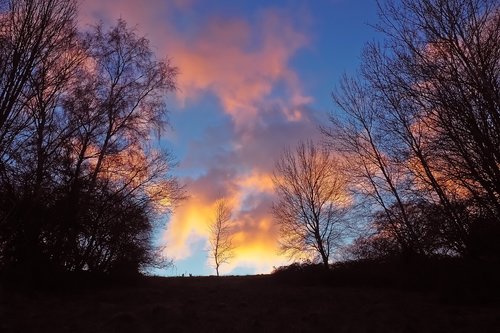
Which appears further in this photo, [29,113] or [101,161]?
[101,161]

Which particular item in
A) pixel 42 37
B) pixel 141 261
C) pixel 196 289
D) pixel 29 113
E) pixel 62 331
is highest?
pixel 42 37

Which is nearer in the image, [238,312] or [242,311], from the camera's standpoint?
[238,312]

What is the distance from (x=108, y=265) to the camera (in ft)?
67.2

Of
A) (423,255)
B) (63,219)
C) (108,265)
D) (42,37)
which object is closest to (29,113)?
(42,37)

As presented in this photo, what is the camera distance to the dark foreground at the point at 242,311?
40.2 ft

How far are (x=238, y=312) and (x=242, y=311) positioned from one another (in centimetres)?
23

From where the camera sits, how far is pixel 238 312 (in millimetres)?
14875

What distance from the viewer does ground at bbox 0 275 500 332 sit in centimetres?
1224

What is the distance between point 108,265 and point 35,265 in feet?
16.3

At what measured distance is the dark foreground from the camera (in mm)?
12266

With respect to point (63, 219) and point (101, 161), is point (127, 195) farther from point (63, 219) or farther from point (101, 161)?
point (63, 219)

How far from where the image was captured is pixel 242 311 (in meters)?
15.1

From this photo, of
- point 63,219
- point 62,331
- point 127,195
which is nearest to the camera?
point 62,331

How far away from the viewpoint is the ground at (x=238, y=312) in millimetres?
12242
